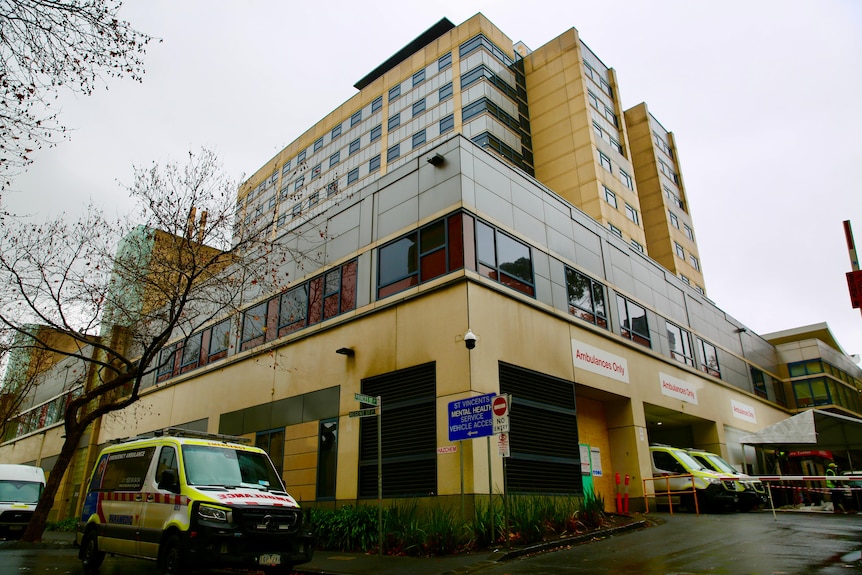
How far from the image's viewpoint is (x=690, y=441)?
2584 centimetres

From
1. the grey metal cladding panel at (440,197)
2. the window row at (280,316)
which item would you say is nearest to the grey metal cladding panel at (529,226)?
the grey metal cladding panel at (440,197)

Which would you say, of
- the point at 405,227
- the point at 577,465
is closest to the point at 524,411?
the point at 577,465

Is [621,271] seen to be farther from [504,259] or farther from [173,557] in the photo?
[173,557]

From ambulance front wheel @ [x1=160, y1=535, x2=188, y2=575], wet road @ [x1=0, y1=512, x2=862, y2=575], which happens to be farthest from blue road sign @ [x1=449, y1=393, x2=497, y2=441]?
ambulance front wheel @ [x1=160, y1=535, x2=188, y2=575]

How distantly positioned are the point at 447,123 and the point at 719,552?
38607mm

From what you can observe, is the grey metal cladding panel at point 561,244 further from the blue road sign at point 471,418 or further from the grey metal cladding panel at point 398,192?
the blue road sign at point 471,418

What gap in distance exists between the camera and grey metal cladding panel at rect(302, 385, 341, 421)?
17125mm

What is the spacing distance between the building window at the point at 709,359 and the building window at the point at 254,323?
1906 centimetres

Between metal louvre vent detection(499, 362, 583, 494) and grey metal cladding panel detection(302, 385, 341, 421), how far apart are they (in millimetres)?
5393

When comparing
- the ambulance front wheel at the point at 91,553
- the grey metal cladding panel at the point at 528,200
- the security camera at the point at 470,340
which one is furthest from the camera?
the grey metal cladding panel at the point at 528,200

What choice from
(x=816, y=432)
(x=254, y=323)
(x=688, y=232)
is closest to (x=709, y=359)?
(x=816, y=432)

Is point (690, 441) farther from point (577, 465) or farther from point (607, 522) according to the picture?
point (607, 522)

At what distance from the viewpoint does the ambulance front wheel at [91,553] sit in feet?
34.1

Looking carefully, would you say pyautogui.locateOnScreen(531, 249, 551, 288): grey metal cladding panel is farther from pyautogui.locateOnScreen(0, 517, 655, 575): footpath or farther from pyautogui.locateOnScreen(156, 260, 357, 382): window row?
pyautogui.locateOnScreen(0, 517, 655, 575): footpath
